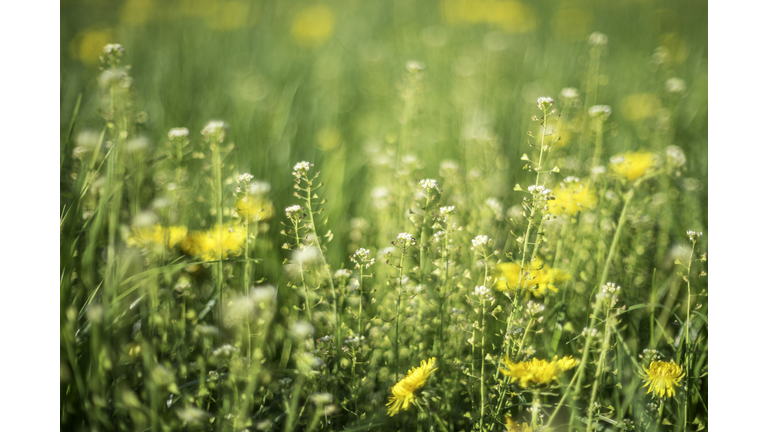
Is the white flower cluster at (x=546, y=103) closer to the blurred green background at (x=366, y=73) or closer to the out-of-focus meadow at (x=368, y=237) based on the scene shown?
the out-of-focus meadow at (x=368, y=237)

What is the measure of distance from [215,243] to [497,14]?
6.10 ft

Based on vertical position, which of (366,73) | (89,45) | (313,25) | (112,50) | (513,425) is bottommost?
(513,425)

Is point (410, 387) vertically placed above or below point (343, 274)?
below

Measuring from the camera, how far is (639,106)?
184cm

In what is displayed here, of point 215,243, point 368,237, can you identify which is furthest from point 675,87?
point 215,243

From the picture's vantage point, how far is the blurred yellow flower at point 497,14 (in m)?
2.17

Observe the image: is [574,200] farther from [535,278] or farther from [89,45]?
[89,45]

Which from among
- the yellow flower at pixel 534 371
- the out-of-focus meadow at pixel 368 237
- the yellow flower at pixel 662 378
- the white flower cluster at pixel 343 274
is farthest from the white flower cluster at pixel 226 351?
the yellow flower at pixel 662 378

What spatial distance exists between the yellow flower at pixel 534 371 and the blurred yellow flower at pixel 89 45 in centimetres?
141

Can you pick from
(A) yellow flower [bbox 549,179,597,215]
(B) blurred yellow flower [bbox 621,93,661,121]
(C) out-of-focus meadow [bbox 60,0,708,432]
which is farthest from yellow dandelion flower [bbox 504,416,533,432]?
(B) blurred yellow flower [bbox 621,93,661,121]

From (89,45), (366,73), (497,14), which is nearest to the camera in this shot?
(89,45)

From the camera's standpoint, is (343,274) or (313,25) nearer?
(343,274)

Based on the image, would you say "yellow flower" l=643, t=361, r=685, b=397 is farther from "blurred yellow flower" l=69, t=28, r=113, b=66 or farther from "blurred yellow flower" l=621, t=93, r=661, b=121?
"blurred yellow flower" l=69, t=28, r=113, b=66
